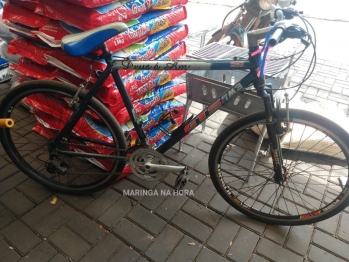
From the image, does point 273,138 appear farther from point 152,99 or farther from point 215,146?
point 152,99

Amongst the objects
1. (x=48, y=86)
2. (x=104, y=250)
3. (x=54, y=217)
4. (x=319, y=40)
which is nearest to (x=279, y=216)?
(x=104, y=250)

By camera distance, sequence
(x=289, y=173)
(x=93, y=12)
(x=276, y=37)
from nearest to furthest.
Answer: (x=276, y=37) < (x=93, y=12) < (x=289, y=173)

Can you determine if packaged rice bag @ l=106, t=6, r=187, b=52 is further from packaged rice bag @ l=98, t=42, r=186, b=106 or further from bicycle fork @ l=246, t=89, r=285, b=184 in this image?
bicycle fork @ l=246, t=89, r=285, b=184

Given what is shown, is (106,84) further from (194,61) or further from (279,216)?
(279,216)

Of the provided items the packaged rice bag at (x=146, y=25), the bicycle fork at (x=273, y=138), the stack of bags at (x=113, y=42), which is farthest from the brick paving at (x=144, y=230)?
the packaged rice bag at (x=146, y=25)

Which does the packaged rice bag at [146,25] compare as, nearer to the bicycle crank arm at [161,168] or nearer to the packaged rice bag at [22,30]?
the packaged rice bag at [22,30]

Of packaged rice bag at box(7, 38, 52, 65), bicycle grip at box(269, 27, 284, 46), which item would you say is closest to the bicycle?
bicycle grip at box(269, 27, 284, 46)

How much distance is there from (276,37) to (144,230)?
1.61m

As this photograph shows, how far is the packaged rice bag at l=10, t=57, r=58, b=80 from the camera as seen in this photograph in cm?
223

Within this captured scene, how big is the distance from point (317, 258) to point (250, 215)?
1.73 feet

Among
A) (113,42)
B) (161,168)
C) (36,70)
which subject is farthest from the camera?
(36,70)

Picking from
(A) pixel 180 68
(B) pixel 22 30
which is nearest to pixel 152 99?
(A) pixel 180 68

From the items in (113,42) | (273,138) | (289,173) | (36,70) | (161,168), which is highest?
(113,42)

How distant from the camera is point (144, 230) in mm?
2066
